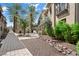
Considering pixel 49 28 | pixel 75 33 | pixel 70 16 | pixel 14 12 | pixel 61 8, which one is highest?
pixel 61 8

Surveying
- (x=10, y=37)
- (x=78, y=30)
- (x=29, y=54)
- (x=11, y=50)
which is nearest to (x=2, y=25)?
(x=10, y=37)

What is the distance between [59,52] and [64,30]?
5.22ft

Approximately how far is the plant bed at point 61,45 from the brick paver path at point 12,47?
3.33ft

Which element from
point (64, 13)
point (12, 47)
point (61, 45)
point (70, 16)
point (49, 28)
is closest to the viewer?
point (12, 47)

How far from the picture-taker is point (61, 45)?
812 centimetres

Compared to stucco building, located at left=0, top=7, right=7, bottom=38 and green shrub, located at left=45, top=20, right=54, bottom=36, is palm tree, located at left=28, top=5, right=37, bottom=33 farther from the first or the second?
stucco building, located at left=0, top=7, right=7, bottom=38

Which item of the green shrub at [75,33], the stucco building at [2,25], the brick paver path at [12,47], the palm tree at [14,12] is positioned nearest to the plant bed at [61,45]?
the green shrub at [75,33]

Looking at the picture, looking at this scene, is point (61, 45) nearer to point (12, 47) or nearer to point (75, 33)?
point (75, 33)

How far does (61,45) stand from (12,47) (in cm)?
207

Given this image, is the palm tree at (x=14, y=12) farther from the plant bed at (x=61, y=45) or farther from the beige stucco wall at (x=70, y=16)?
the beige stucco wall at (x=70, y=16)

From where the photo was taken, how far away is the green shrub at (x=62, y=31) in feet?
28.7

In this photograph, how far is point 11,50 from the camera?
25.6 feet

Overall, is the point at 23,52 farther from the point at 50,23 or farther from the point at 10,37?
the point at 50,23

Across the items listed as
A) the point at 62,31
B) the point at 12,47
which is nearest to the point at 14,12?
the point at 12,47
